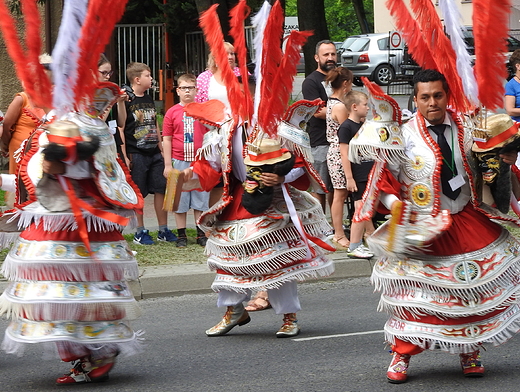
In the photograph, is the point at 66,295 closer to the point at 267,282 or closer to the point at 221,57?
the point at 267,282

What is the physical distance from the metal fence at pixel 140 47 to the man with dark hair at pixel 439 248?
12.1 metres

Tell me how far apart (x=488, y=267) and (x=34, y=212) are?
8.01 feet

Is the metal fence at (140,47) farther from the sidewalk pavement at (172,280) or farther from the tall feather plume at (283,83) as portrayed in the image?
the tall feather plume at (283,83)

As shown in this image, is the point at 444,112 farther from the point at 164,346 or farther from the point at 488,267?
Answer: the point at 164,346

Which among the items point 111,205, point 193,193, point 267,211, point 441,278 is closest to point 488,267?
point 441,278

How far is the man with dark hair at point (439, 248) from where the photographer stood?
15.7ft

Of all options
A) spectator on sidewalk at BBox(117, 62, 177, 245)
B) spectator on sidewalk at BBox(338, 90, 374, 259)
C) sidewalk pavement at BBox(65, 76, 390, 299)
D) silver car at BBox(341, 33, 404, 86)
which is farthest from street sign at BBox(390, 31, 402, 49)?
silver car at BBox(341, 33, 404, 86)

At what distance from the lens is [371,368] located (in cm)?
541

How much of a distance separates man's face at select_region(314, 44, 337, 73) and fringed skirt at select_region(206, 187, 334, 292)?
138 inches

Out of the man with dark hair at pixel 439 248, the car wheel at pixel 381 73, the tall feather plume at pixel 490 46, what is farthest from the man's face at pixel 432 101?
the car wheel at pixel 381 73


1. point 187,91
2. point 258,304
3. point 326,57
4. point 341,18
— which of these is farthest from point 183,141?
point 341,18

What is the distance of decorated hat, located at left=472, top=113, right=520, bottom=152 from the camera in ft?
15.5

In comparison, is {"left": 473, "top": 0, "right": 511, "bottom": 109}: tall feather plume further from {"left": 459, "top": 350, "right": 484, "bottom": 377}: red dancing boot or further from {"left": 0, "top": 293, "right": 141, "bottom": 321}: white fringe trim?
{"left": 0, "top": 293, "right": 141, "bottom": 321}: white fringe trim

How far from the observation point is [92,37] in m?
4.79
